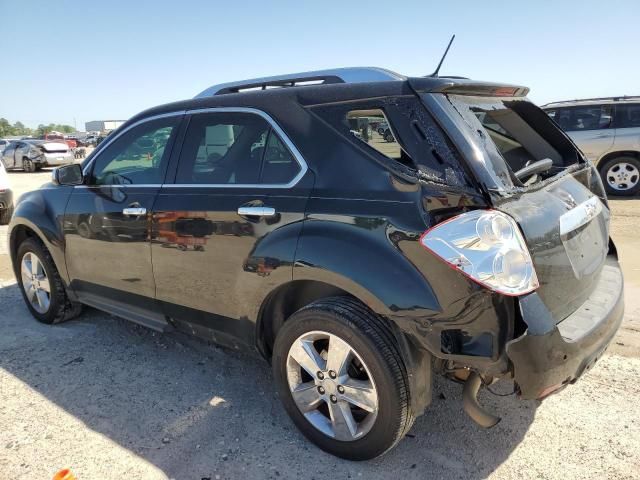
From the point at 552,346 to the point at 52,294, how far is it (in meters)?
3.92

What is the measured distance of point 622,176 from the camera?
33.0ft

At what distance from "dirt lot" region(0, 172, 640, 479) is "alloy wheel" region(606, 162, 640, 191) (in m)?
7.24

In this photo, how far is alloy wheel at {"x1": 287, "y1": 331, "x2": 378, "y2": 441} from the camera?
2.47 meters

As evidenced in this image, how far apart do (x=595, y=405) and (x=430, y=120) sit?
2011 mm

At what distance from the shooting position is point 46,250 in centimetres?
435

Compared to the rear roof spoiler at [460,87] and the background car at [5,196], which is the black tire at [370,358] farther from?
the background car at [5,196]

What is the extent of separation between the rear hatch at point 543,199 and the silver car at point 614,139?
7662 mm

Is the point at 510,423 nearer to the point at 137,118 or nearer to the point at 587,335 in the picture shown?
the point at 587,335

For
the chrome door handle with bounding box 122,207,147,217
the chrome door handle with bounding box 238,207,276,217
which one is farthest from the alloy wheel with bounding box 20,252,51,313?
the chrome door handle with bounding box 238,207,276,217

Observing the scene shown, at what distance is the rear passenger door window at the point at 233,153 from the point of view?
2785mm

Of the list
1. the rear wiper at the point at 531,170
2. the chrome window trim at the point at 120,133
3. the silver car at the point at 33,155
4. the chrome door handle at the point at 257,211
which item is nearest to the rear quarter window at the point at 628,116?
the rear wiper at the point at 531,170

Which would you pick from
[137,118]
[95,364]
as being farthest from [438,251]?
[95,364]

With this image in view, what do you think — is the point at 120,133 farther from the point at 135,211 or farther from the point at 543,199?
the point at 543,199

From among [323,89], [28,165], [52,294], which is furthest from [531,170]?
[28,165]
